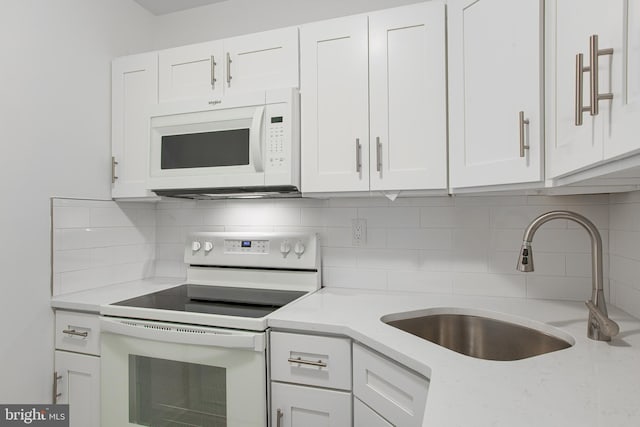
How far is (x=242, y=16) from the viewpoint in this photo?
2.22 m

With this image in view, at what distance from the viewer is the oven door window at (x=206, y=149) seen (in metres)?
1.80

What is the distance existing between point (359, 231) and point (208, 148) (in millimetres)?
872

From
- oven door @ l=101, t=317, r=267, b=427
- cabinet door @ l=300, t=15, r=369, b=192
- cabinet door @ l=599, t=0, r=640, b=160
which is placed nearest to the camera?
cabinet door @ l=599, t=0, r=640, b=160

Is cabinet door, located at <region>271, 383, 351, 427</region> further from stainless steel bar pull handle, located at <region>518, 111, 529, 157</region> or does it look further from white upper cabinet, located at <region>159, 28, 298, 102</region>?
white upper cabinet, located at <region>159, 28, 298, 102</region>

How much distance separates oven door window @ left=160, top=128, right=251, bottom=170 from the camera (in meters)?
1.80

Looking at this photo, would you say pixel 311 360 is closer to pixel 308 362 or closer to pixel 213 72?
pixel 308 362

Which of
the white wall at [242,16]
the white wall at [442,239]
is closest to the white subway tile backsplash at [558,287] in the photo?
the white wall at [442,239]

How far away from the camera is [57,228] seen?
70.6 inches

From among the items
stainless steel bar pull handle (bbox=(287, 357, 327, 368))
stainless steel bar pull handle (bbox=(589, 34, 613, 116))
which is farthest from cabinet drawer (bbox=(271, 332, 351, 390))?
stainless steel bar pull handle (bbox=(589, 34, 613, 116))

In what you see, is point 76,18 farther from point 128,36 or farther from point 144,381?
point 144,381

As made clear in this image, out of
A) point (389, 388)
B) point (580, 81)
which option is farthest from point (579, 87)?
point (389, 388)

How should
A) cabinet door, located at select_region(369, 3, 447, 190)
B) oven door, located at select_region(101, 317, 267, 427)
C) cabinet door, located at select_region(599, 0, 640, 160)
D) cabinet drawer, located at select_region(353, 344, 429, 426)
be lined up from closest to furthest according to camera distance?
cabinet door, located at select_region(599, 0, 640, 160)
cabinet drawer, located at select_region(353, 344, 429, 426)
oven door, located at select_region(101, 317, 267, 427)
cabinet door, located at select_region(369, 3, 447, 190)

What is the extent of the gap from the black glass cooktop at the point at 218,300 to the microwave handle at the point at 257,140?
0.61 m

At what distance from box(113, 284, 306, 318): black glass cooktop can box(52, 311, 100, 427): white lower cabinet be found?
0.72 ft
